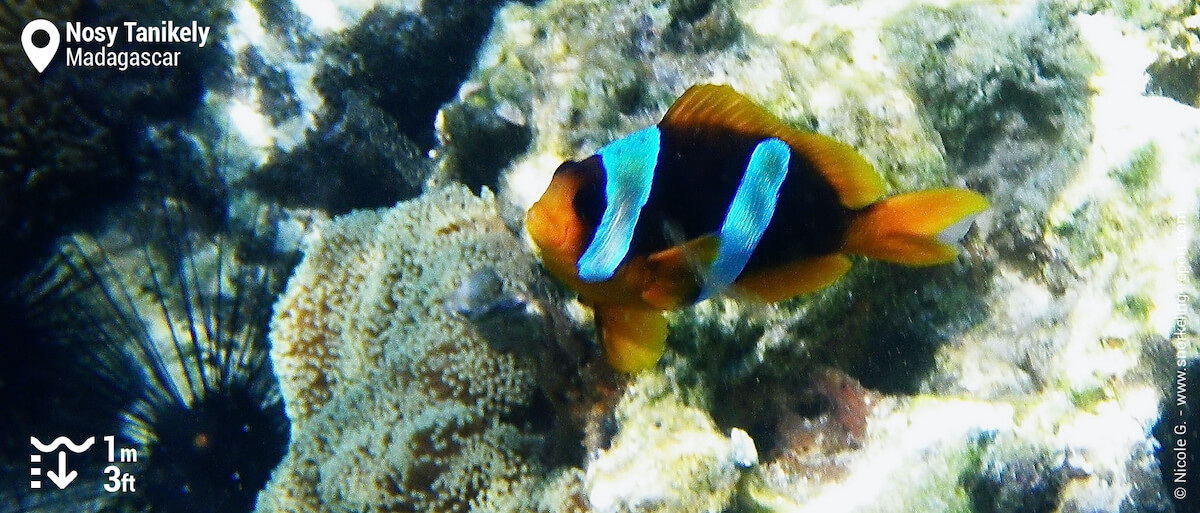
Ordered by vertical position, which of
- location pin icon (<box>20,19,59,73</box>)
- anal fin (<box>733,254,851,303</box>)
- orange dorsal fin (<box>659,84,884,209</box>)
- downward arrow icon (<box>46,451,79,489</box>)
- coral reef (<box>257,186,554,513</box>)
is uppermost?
orange dorsal fin (<box>659,84,884,209</box>)

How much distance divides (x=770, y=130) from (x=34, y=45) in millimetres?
3645

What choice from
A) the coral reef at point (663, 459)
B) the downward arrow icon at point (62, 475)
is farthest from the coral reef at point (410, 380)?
the downward arrow icon at point (62, 475)

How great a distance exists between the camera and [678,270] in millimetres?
1088

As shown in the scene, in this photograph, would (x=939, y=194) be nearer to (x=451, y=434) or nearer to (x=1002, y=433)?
(x=1002, y=433)

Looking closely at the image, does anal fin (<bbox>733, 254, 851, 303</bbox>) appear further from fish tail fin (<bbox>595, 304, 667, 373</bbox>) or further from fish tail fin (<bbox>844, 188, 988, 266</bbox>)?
fish tail fin (<bbox>595, 304, 667, 373</bbox>)

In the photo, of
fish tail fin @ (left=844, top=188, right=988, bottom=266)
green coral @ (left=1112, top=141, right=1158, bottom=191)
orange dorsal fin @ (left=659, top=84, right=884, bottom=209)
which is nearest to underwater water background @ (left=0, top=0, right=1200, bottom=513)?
green coral @ (left=1112, top=141, right=1158, bottom=191)

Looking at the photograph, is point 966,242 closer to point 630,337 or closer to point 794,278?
point 794,278

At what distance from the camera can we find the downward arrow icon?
10.0ft

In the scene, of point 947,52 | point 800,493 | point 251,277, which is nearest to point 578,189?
point 800,493

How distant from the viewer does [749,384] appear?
2.07m

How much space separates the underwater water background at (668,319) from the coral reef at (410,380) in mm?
10

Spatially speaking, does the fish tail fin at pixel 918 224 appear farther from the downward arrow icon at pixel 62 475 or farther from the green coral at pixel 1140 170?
the downward arrow icon at pixel 62 475

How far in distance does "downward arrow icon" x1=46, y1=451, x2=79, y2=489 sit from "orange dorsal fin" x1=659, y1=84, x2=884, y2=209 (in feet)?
11.4

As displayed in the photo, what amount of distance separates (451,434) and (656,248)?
1144 mm
